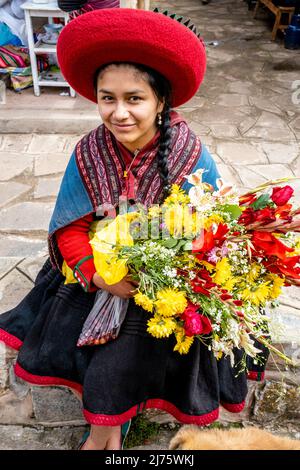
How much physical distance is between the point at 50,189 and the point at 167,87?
7.20ft

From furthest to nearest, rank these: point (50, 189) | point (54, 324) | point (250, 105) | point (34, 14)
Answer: point (250, 105) → point (34, 14) → point (50, 189) → point (54, 324)

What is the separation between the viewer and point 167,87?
1.81 m

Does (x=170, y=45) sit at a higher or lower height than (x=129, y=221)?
higher

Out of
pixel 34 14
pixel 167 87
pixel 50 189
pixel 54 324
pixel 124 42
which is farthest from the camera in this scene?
pixel 34 14

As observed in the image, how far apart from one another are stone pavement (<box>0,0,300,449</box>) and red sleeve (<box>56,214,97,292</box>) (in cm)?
74

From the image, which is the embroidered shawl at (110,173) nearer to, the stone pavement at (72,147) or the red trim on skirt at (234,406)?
the stone pavement at (72,147)

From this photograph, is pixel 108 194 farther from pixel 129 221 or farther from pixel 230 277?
pixel 230 277

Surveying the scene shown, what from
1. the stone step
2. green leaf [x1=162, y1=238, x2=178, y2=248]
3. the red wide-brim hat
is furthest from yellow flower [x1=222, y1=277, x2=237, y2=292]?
the stone step

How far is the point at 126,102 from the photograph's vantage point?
1750 mm

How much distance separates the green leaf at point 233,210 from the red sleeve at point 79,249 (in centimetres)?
61

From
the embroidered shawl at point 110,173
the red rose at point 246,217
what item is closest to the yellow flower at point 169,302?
the red rose at point 246,217

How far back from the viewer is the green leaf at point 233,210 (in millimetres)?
1540

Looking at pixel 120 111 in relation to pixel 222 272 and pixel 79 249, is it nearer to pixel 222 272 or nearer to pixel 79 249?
pixel 79 249
